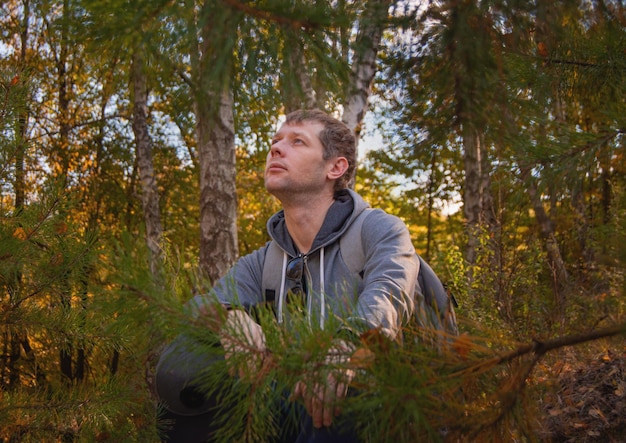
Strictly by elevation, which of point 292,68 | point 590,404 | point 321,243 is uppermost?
point 292,68

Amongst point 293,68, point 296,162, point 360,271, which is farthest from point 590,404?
point 293,68

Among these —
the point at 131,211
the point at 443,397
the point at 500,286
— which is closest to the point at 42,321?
the point at 443,397

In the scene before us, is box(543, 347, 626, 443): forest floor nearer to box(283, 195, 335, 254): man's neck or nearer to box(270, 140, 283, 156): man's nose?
box(283, 195, 335, 254): man's neck

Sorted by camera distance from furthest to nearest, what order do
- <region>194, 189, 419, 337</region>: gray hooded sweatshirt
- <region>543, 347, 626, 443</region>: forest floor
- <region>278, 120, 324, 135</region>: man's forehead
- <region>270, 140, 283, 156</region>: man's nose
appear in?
<region>543, 347, 626, 443</region>: forest floor, <region>278, 120, 324, 135</region>: man's forehead, <region>270, 140, 283, 156</region>: man's nose, <region>194, 189, 419, 337</region>: gray hooded sweatshirt

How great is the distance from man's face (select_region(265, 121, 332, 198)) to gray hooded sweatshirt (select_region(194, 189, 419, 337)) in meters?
0.15

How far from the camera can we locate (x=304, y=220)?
96.4 inches

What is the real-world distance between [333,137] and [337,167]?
152 millimetres

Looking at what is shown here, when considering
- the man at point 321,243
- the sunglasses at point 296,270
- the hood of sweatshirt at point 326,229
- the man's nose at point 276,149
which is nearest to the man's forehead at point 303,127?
the man at point 321,243

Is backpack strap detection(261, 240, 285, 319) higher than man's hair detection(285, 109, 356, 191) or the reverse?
the reverse

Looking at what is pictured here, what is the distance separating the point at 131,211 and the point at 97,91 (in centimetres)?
200

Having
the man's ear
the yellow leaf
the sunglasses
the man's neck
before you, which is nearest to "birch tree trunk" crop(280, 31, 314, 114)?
the sunglasses

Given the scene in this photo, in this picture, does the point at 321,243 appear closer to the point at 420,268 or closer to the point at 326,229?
the point at 326,229

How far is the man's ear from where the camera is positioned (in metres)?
2.62

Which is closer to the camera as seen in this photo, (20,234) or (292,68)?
(292,68)
